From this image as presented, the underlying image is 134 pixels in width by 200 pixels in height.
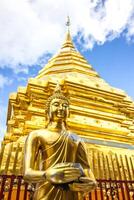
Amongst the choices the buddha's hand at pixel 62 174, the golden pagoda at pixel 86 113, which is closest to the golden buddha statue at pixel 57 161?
the buddha's hand at pixel 62 174

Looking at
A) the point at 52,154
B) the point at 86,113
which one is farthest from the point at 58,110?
the point at 86,113

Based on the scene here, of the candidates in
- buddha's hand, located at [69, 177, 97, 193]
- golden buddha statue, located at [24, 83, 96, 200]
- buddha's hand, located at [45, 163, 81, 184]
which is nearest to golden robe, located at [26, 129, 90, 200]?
golden buddha statue, located at [24, 83, 96, 200]

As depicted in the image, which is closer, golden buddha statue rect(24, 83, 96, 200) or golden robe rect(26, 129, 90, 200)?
golden buddha statue rect(24, 83, 96, 200)

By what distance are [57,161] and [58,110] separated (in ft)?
2.36

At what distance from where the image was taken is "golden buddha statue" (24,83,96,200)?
246 centimetres

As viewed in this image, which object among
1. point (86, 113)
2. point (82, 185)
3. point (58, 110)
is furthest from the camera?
point (86, 113)

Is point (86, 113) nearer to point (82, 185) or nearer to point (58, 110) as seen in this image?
point (58, 110)

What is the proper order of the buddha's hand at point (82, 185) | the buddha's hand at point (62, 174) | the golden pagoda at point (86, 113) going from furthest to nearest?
the golden pagoda at point (86, 113) < the buddha's hand at point (82, 185) < the buddha's hand at point (62, 174)

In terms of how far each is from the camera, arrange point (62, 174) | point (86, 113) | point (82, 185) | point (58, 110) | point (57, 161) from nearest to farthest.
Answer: point (62, 174), point (82, 185), point (57, 161), point (58, 110), point (86, 113)

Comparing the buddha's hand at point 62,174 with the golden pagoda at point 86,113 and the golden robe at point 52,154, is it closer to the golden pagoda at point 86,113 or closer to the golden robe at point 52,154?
the golden robe at point 52,154

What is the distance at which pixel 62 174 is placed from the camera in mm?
2400

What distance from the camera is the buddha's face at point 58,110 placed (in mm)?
3209

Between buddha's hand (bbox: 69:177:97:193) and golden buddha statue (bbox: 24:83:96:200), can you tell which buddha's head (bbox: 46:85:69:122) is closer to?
golden buddha statue (bbox: 24:83:96:200)

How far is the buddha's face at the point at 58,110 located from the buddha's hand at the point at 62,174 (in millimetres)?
874
